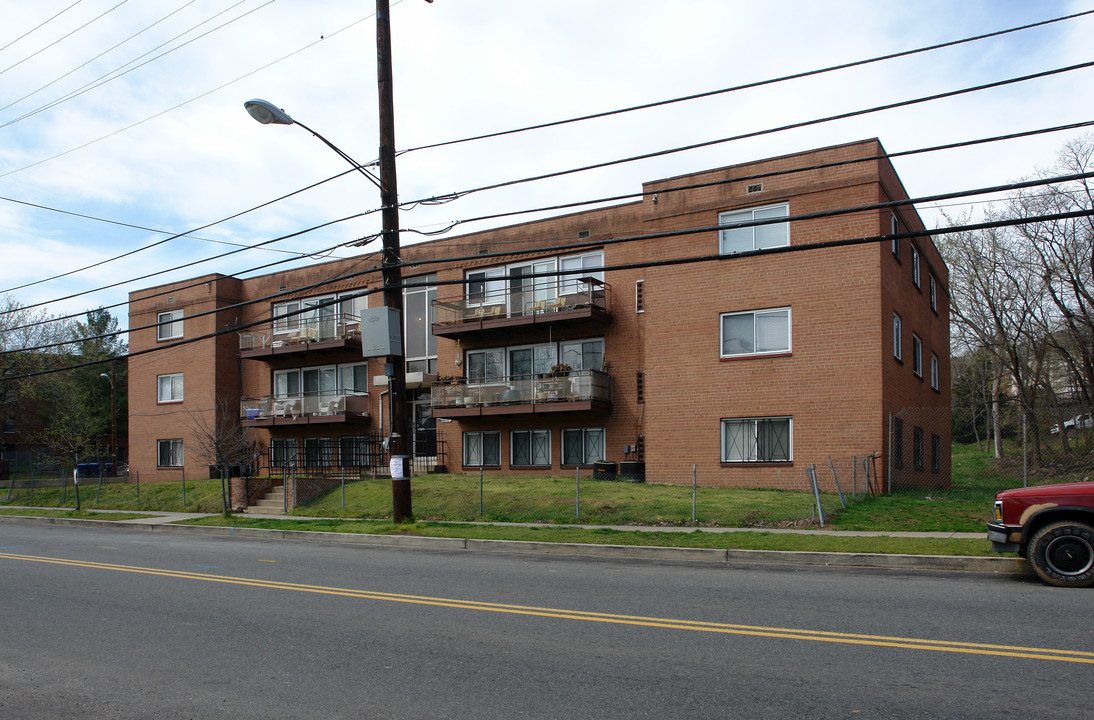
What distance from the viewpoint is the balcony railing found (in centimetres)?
2997

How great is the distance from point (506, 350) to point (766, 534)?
47.1 ft

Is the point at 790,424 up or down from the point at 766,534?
up

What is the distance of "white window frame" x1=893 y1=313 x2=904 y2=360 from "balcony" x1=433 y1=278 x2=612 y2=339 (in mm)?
7876

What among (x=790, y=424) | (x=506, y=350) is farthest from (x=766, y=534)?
(x=506, y=350)

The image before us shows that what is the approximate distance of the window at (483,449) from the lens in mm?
27016

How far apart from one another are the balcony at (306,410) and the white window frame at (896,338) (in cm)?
1758

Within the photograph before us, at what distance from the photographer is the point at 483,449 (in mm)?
27016

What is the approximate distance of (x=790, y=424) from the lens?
20859 mm

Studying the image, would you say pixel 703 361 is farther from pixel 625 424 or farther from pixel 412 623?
pixel 412 623

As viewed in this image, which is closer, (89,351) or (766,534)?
(766,534)

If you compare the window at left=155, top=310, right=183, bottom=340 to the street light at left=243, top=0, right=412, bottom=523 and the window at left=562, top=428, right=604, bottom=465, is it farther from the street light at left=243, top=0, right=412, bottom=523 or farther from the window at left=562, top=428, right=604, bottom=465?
the street light at left=243, top=0, right=412, bottom=523

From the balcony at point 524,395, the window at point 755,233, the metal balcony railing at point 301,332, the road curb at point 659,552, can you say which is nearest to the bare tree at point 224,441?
the road curb at point 659,552

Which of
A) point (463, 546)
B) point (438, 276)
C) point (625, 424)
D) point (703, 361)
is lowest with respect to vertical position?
point (463, 546)

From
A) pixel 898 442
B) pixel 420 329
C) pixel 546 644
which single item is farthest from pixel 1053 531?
pixel 420 329
